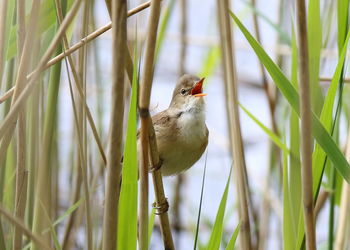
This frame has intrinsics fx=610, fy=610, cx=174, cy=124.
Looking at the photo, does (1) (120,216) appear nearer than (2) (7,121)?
No

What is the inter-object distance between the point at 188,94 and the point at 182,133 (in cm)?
17

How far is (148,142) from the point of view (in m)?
1.35

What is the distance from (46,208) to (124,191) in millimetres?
213

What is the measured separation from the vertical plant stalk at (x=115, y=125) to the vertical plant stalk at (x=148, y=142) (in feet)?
0.31

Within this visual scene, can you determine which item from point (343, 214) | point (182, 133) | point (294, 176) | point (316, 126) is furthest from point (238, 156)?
point (182, 133)

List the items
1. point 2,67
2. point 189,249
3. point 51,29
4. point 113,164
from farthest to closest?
point 189,249 → point 51,29 → point 2,67 → point 113,164

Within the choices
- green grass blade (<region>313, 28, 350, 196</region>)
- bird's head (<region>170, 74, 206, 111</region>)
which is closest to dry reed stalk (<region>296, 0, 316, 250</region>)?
green grass blade (<region>313, 28, 350, 196</region>)

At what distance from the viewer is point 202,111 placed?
2059mm

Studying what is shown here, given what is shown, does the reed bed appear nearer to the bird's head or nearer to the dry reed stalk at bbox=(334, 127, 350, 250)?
the dry reed stalk at bbox=(334, 127, 350, 250)

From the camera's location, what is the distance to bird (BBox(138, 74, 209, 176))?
1983mm

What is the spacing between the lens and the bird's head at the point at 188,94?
6.72ft

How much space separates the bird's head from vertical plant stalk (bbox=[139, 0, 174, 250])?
0.57 metres

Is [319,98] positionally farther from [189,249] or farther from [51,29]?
[189,249]

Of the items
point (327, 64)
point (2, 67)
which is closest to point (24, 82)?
point (2, 67)
